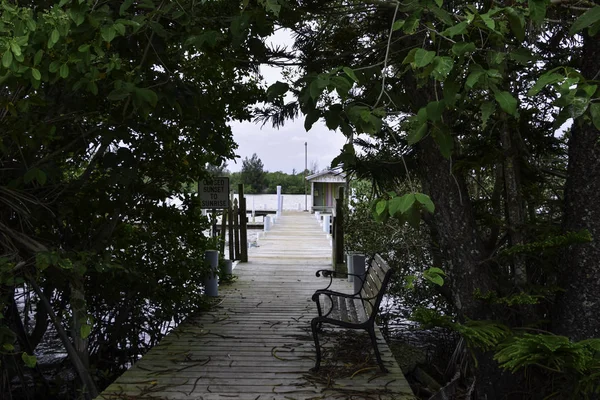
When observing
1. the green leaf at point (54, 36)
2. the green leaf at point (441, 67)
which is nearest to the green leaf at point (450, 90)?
the green leaf at point (441, 67)

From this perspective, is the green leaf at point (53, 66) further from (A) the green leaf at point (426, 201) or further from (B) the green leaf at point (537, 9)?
(B) the green leaf at point (537, 9)

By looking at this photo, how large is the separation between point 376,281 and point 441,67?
298 centimetres

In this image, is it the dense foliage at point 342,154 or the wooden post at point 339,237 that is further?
the wooden post at point 339,237

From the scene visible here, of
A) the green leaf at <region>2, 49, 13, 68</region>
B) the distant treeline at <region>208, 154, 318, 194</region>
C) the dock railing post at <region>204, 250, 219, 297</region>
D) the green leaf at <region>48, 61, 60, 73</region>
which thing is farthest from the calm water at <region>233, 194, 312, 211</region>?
the green leaf at <region>2, 49, 13, 68</region>

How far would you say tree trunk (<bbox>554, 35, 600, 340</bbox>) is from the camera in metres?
3.81

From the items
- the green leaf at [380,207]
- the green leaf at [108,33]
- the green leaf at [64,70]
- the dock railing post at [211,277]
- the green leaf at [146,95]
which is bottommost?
the dock railing post at [211,277]

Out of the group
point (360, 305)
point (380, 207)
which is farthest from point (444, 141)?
point (360, 305)

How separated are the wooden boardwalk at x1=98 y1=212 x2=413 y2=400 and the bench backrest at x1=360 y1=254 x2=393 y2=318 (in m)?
0.48

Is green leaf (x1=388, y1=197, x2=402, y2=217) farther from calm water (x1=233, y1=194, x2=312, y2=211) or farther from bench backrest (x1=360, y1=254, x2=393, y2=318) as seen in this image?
calm water (x1=233, y1=194, x2=312, y2=211)

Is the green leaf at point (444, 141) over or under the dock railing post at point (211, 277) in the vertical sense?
over

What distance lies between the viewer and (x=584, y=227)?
382 centimetres

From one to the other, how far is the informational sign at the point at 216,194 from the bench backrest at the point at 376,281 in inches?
152

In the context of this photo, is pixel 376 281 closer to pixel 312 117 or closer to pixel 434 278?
pixel 312 117

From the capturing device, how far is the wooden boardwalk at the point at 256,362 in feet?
13.4
